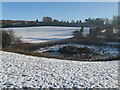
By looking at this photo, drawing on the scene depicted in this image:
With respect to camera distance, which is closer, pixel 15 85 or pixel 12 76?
pixel 15 85

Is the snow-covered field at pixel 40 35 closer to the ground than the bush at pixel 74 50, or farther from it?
farther from it

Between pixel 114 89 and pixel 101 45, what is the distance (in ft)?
71.1

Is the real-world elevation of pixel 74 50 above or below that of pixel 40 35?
below

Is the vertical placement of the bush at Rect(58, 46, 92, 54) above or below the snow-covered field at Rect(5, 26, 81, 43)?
below

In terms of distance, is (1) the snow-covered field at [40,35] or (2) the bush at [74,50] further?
(1) the snow-covered field at [40,35]

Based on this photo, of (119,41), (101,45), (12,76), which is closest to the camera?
(12,76)

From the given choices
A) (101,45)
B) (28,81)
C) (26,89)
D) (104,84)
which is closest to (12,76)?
(28,81)

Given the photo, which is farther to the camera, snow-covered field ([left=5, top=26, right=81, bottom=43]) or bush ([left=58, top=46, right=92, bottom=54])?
snow-covered field ([left=5, top=26, right=81, bottom=43])

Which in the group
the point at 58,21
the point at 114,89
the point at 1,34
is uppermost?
the point at 58,21

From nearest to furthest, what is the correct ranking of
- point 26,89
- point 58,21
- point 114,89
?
point 26,89 → point 114,89 → point 58,21

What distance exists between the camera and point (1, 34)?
19688mm

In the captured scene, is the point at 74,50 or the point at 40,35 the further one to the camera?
the point at 40,35

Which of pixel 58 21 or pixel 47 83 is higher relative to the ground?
pixel 58 21

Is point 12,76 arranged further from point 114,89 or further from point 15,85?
point 114,89
